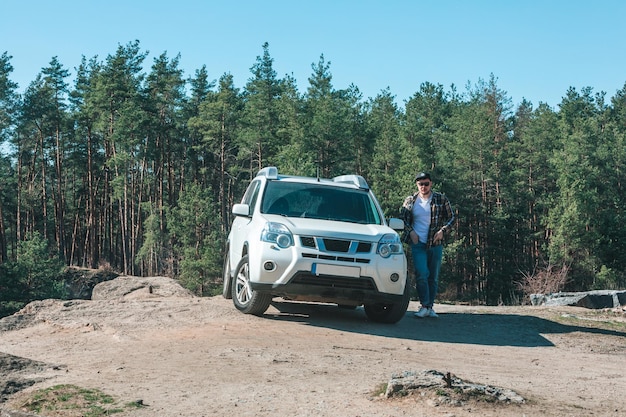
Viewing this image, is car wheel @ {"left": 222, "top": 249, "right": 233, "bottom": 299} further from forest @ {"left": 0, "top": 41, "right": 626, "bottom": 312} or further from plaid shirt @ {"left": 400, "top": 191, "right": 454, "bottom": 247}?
forest @ {"left": 0, "top": 41, "right": 626, "bottom": 312}

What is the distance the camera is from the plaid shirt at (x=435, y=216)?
36.7 ft

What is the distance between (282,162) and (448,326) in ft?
150

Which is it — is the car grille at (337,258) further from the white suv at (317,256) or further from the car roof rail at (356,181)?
the car roof rail at (356,181)

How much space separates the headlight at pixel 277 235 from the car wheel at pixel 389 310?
1854 millimetres

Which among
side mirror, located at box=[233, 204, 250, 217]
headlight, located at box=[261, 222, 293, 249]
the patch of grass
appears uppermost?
side mirror, located at box=[233, 204, 250, 217]

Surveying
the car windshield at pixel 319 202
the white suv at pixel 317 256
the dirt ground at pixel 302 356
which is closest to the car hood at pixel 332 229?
the white suv at pixel 317 256

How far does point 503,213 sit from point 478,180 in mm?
3645

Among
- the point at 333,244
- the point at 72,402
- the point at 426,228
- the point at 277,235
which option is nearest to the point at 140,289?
the point at 277,235

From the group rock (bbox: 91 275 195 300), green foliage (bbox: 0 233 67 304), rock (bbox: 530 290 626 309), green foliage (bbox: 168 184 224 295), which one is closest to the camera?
rock (bbox: 91 275 195 300)

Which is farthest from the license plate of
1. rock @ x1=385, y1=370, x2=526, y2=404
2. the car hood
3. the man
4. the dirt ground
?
rock @ x1=385, y1=370, x2=526, y2=404

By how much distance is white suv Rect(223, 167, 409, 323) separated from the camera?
9492 mm

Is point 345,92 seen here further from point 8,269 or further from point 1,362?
point 1,362

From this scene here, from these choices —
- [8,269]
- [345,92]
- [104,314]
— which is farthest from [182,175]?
[104,314]

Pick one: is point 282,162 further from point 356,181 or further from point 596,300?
point 356,181
